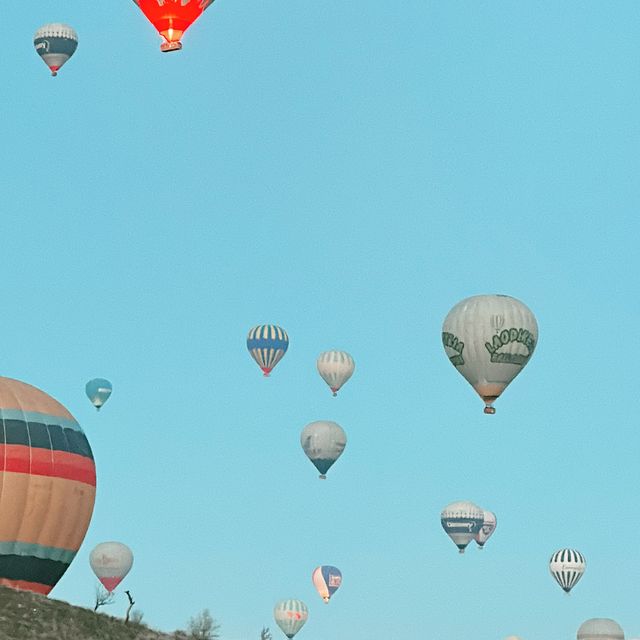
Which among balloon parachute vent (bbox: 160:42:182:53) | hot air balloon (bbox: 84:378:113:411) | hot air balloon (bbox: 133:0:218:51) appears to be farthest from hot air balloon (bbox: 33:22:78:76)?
balloon parachute vent (bbox: 160:42:182:53)

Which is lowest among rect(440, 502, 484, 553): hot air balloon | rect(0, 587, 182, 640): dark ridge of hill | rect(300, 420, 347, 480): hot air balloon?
rect(0, 587, 182, 640): dark ridge of hill

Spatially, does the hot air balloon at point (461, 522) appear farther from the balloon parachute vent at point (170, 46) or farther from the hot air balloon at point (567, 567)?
the balloon parachute vent at point (170, 46)

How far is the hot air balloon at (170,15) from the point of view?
240 ft

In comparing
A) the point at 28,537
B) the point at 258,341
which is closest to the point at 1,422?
Answer: the point at 28,537

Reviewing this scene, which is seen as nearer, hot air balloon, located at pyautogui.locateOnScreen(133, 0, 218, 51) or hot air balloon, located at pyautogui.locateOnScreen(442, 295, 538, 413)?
hot air balloon, located at pyautogui.locateOnScreen(133, 0, 218, 51)

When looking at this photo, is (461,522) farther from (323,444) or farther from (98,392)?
(98,392)

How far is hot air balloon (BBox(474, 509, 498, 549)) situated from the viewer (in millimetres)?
124625

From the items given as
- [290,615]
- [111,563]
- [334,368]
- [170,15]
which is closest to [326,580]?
[290,615]

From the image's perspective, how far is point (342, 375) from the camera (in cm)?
11900

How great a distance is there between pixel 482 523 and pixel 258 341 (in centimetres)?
1977

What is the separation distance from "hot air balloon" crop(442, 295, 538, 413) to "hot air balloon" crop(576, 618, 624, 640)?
3869 cm

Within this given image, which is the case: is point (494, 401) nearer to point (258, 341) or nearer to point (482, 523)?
point (258, 341)

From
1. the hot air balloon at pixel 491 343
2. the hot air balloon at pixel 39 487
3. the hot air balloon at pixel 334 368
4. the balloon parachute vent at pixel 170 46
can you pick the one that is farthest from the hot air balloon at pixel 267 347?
the hot air balloon at pixel 39 487

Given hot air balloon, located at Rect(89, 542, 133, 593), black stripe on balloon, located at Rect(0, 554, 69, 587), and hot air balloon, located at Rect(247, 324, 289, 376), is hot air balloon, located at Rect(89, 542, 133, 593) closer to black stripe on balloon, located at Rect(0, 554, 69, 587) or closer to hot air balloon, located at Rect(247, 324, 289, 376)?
hot air balloon, located at Rect(247, 324, 289, 376)
